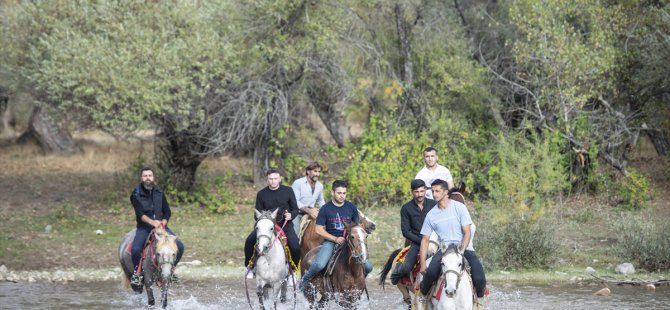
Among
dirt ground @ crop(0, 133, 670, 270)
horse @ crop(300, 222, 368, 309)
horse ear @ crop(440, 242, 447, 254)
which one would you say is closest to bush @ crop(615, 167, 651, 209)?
dirt ground @ crop(0, 133, 670, 270)

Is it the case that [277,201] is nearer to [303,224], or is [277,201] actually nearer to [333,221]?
[333,221]

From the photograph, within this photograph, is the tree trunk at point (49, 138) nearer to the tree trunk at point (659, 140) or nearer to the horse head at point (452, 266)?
the tree trunk at point (659, 140)

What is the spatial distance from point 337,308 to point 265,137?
48.2ft

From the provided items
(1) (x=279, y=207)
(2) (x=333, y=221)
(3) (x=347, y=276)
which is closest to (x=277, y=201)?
(1) (x=279, y=207)

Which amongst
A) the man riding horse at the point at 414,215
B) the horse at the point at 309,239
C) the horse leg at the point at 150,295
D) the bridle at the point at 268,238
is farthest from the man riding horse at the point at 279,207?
the man riding horse at the point at 414,215

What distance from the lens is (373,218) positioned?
987 inches

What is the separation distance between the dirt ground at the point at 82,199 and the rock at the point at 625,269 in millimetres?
2319

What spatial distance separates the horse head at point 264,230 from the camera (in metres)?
13.4

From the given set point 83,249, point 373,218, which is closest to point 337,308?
point 83,249

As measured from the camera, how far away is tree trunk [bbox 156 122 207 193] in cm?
2717

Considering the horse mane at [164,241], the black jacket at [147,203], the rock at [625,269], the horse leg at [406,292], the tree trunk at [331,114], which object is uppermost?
the tree trunk at [331,114]

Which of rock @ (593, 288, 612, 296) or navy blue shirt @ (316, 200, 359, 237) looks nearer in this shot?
navy blue shirt @ (316, 200, 359, 237)

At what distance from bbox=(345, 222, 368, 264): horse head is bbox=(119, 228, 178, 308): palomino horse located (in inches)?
121

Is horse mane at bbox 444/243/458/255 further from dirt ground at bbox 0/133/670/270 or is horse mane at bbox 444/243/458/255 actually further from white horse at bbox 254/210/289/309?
dirt ground at bbox 0/133/670/270
